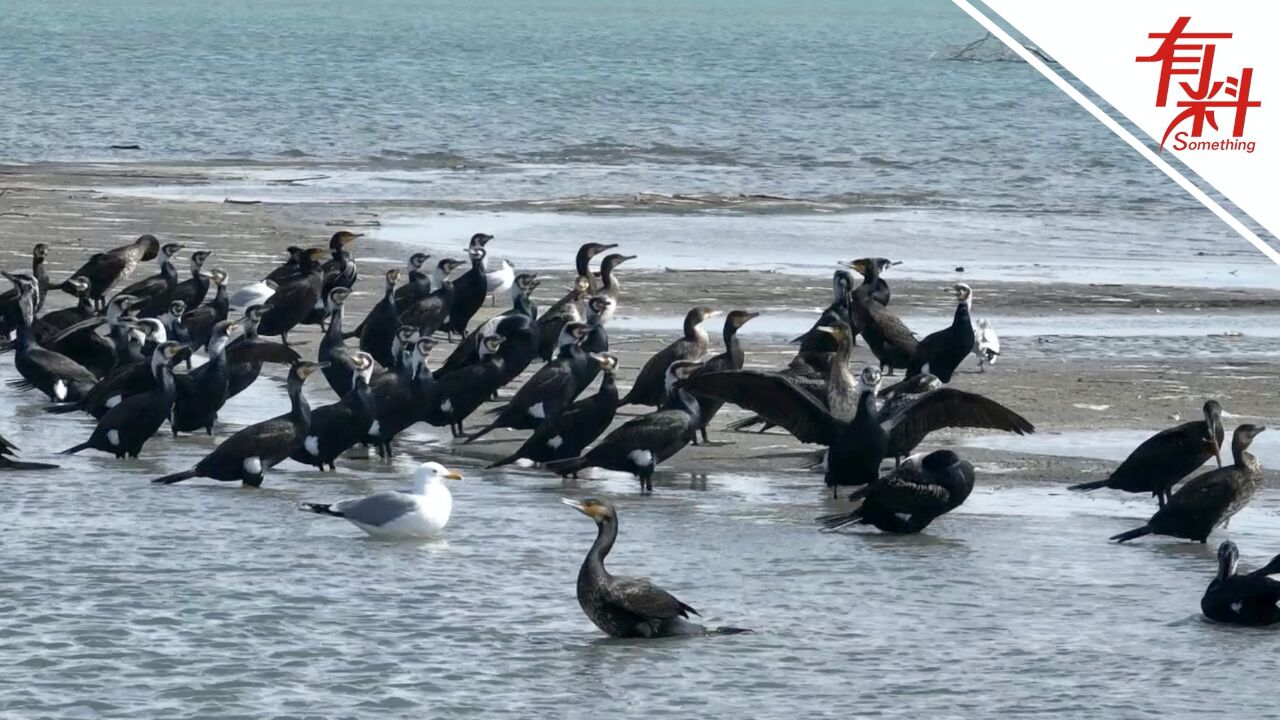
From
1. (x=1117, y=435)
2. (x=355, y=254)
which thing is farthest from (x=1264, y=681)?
(x=355, y=254)

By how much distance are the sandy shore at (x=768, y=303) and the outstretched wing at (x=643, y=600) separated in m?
3.74

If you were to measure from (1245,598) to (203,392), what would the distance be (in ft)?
21.9

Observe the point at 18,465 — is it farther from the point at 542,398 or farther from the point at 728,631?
the point at 728,631

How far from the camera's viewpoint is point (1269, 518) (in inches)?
462

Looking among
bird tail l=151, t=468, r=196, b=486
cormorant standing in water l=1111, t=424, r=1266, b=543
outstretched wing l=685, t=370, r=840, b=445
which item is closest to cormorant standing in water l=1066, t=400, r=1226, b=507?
cormorant standing in water l=1111, t=424, r=1266, b=543

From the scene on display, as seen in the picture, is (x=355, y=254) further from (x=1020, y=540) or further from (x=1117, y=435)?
(x=1020, y=540)

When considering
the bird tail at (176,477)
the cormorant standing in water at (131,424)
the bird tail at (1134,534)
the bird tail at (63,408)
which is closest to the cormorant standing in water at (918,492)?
the bird tail at (1134,534)

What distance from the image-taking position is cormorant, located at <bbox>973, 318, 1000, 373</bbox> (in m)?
16.2

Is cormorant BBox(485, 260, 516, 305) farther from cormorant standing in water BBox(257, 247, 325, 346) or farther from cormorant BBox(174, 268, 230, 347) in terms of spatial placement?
cormorant BBox(174, 268, 230, 347)

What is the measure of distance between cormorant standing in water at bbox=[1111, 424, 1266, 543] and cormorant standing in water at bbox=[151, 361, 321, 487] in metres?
4.48

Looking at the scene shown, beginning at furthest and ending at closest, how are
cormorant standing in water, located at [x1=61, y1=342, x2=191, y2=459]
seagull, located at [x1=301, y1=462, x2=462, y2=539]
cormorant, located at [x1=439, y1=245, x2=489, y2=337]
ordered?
cormorant, located at [x1=439, y1=245, x2=489, y2=337] → cormorant standing in water, located at [x1=61, y1=342, x2=191, y2=459] → seagull, located at [x1=301, y1=462, x2=462, y2=539]

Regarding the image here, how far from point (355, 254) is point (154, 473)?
33.2 ft

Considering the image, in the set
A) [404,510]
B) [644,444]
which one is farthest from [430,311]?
[404,510]

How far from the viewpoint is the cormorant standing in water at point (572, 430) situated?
42.3 feet
